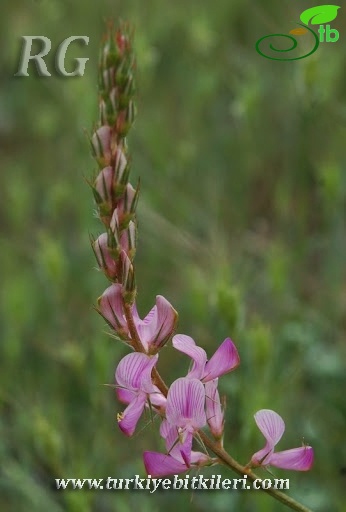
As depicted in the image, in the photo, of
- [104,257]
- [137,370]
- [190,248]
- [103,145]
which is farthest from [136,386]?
[190,248]

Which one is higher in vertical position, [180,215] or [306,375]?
[180,215]

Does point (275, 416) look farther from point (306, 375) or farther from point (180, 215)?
point (180, 215)

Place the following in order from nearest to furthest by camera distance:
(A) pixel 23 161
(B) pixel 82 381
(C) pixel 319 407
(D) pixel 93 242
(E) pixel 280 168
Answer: (D) pixel 93 242 → (B) pixel 82 381 → (C) pixel 319 407 → (E) pixel 280 168 → (A) pixel 23 161

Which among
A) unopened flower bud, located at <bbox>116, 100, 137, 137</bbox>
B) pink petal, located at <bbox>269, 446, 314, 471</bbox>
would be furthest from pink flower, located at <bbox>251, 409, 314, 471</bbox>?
unopened flower bud, located at <bbox>116, 100, 137, 137</bbox>

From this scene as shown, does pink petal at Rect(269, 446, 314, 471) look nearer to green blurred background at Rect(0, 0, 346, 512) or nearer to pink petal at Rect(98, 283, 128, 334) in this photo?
pink petal at Rect(98, 283, 128, 334)

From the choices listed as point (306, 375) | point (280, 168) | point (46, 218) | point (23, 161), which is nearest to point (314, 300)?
point (306, 375)

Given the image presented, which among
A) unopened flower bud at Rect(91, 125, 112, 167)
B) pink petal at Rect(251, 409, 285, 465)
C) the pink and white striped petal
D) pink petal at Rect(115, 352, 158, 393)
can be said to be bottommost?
pink petal at Rect(251, 409, 285, 465)

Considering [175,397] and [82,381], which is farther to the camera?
[82,381]

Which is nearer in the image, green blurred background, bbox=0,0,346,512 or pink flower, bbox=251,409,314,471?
pink flower, bbox=251,409,314,471
